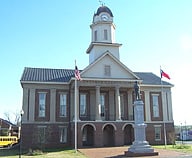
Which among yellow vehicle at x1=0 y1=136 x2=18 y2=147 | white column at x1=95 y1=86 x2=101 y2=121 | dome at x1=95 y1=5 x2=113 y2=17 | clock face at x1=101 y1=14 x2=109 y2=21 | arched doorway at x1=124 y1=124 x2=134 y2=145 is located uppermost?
dome at x1=95 y1=5 x2=113 y2=17

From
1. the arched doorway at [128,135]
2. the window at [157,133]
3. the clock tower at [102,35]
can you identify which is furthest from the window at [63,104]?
the window at [157,133]

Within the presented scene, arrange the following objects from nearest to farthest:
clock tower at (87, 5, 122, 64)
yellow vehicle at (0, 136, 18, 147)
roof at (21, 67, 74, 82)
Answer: roof at (21, 67, 74, 82) < clock tower at (87, 5, 122, 64) < yellow vehicle at (0, 136, 18, 147)

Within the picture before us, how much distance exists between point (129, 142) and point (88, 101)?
876 cm

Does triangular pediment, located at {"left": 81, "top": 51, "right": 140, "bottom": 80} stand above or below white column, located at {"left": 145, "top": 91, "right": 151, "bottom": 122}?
above

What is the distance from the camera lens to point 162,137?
4247 centimetres

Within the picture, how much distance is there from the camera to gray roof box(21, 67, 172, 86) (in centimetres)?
4088

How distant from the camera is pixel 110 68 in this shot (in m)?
40.6

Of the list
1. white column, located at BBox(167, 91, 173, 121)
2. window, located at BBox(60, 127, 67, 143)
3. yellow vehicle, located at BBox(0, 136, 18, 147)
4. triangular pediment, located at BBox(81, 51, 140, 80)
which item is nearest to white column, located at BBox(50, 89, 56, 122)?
window, located at BBox(60, 127, 67, 143)

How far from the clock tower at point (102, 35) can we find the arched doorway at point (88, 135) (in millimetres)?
10808

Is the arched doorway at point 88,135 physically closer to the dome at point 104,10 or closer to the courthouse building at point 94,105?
the courthouse building at point 94,105

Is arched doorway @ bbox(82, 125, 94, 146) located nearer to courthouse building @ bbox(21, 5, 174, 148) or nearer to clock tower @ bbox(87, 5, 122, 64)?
courthouse building @ bbox(21, 5, 174, 148)

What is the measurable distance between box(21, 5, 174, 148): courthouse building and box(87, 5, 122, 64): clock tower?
0.52 feet

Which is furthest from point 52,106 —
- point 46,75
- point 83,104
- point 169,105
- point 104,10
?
point 169,105

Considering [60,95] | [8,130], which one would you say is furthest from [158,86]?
[8,130]
